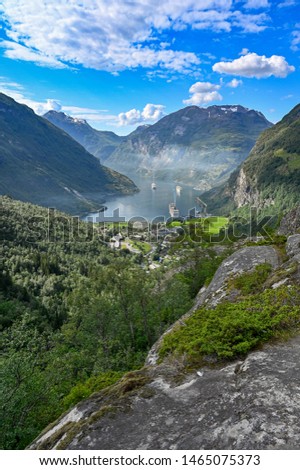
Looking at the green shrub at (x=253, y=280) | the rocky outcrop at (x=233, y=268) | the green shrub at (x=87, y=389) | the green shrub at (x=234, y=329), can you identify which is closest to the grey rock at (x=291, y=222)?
the rocky outcrop at (x=233, y=268)

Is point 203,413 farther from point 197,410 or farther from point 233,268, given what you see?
point 233,268

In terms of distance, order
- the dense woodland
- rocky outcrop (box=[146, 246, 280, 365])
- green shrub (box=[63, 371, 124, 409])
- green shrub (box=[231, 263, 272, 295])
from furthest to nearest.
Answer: rocky outcrop (box=[146, 246, 280, 365]) → green shrub (box=[231, 263, 272, 295]) → the dense woodland → green shrub (box=[63, 371, 124, 409])

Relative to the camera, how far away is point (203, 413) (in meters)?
8.85

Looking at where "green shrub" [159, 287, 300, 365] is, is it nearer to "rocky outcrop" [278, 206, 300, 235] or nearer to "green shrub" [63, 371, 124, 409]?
"green shrub" [63, 371, 124, 409]

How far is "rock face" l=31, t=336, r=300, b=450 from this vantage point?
7.84 meters

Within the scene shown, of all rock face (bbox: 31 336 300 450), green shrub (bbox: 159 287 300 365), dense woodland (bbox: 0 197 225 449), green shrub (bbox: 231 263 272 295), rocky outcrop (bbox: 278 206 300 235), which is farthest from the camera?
rocky outcrop (bbox: 278 206 300 235)

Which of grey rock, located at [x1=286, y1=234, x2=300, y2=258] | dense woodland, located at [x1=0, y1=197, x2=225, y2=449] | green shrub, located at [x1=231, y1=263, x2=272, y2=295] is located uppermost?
grey rock, located at [x1=286, y1=234, x2=300, y2=258]

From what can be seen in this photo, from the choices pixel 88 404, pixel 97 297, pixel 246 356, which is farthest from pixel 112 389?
pixel 97 297

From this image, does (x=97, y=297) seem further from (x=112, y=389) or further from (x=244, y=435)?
(x=244, y=435)

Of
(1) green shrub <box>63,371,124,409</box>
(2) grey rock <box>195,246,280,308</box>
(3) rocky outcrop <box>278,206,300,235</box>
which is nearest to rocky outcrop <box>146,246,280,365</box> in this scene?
(2) grey rock <box>195,246,280,308</box>

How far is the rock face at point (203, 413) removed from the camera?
7.84 meters

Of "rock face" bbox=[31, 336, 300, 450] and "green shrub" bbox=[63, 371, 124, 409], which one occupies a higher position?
"rock face" bbox=[31, 336, 300, 450]

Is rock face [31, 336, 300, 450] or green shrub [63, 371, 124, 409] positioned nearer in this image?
rock face [31, 336, 300, 450]

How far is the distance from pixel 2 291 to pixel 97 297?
8129cm
